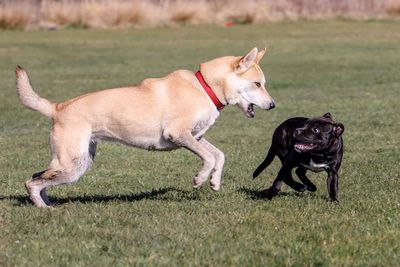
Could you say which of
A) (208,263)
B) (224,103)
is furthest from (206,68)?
(208,263)

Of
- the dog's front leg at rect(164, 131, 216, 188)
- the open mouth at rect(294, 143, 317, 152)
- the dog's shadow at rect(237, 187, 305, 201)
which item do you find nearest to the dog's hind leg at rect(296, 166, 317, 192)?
the dog's shadow at rect(237, 187, 305, 201)

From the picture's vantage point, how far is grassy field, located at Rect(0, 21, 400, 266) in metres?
6.95

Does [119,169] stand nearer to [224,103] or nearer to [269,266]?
[224,103]

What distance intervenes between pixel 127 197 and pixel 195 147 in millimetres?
1018

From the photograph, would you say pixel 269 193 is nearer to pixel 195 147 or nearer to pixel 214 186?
pixel 214 186

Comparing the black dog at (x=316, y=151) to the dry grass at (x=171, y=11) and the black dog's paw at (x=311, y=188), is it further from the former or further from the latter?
the dry grass at (x=171, y=11)

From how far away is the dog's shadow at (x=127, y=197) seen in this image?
9.62m

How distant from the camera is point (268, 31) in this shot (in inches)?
1645

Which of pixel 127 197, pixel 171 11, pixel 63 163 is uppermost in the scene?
pixel 63 163

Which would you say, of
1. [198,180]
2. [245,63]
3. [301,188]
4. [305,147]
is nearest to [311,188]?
[301,188]

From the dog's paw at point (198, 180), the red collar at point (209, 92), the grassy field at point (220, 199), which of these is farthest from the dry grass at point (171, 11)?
the dog's paw at point (198, 180)

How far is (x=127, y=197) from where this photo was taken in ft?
32.5

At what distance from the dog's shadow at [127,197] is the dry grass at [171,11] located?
3222 cm

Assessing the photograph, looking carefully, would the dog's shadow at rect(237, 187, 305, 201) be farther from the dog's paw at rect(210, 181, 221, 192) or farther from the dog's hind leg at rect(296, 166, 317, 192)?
the dog's paw at rect(210, 181, 221, 192)
